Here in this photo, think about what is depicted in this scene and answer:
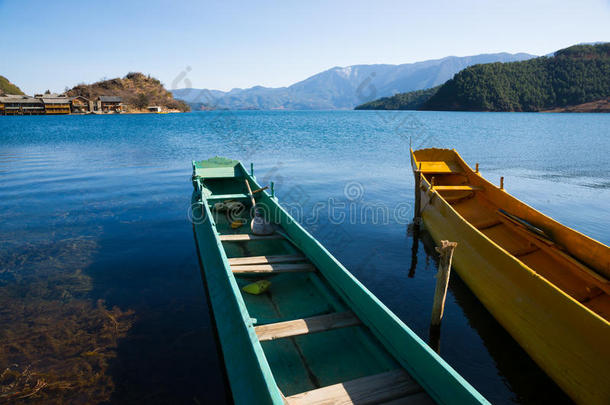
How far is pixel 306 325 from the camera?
5367mm

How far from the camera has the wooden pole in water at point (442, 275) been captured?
6.55 meters

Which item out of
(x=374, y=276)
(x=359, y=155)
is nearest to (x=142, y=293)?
(x=374, y=276)

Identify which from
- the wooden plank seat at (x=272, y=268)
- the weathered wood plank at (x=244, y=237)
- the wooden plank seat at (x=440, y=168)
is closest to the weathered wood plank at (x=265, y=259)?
the wooden plank seat at (x=272, y=268)

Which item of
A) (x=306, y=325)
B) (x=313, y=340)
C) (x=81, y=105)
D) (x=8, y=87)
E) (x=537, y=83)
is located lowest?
(x=313, y=340)

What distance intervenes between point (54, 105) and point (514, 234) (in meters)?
143

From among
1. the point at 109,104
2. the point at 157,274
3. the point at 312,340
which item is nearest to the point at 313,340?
the point at 312,340

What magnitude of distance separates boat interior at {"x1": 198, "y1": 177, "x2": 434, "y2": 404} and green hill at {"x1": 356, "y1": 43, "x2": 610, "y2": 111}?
451ft

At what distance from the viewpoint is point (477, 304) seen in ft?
28.2

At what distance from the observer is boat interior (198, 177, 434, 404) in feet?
13.7

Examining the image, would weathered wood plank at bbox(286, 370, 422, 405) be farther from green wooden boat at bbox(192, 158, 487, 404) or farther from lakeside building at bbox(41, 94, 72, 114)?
lakeside building at bbox(41, 94, 72, 114)

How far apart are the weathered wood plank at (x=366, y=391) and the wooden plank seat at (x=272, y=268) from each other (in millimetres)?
3242

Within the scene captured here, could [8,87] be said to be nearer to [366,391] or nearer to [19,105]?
[19,105]

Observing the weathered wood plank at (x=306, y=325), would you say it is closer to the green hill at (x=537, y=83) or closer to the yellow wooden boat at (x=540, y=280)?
the yellow wooden boat at (x=540, y=280)

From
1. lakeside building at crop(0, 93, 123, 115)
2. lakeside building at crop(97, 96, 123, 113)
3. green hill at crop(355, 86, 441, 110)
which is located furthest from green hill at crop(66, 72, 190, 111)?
green hill at crop(355, 86, 441, 110)
